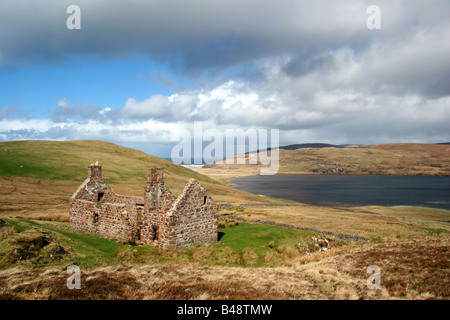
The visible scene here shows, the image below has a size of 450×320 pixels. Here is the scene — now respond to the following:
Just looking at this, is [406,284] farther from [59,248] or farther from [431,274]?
[59,248]

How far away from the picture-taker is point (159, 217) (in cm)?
1680

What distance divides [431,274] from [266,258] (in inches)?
330

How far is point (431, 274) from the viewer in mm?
12070

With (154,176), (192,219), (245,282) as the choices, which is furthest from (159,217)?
(245,282)

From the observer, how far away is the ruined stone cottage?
16688mm

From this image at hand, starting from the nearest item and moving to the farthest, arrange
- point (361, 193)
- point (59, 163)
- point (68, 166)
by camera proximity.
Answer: point (68, 166) < point (59, 163) < point (361, 193)

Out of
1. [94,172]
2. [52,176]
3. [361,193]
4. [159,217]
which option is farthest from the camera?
[361,193]

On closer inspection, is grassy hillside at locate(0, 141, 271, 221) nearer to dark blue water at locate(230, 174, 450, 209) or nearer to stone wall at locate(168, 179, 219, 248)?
stone wall at locate(168, 179, 219, 248)

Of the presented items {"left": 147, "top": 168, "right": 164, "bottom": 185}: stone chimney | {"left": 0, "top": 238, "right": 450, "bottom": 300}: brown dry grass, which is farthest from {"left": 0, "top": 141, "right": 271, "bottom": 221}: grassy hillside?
{"left": 0, "top": 238, "right": 450, "bottom": 300}: brown dry grass

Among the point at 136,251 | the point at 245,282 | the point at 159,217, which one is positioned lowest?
the point at 136,251

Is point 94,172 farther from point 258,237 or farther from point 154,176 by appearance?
point 258,237
